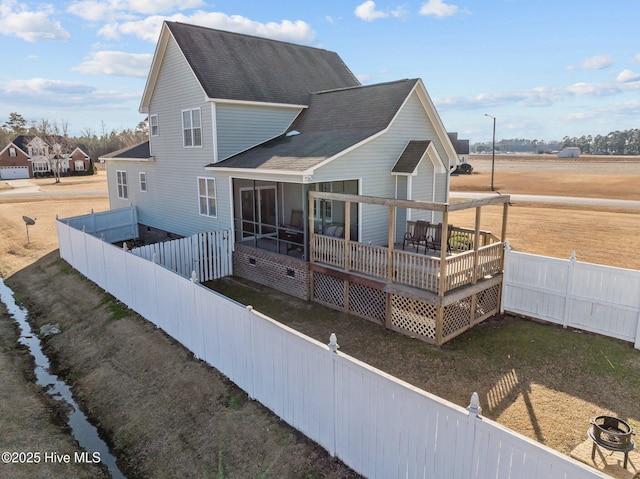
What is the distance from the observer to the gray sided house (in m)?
14.0

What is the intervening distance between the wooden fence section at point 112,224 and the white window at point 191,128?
19.8ft

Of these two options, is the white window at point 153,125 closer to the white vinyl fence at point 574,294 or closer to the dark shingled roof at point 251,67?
the dark shingled roof at point 251,67

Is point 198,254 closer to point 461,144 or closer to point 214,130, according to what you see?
point 214,130

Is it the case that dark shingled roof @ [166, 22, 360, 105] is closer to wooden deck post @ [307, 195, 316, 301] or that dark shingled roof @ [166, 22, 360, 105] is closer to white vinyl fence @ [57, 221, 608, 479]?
A: wooden deck post @ [307, 195, 316, 301]

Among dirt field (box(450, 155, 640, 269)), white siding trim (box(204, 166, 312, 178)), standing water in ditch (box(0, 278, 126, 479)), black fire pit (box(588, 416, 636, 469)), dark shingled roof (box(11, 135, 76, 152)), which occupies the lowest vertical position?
standing water in ditch (box(0, 278, 126, 479))

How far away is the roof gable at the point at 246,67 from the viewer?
16.5 meters

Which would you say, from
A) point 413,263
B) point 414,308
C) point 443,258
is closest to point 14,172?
point 413,263

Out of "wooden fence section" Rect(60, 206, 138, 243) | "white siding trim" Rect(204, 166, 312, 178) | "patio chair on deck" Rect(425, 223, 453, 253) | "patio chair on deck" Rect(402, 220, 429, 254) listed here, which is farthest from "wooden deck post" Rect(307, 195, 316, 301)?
"wooden fence section" Rect(60, 206, 138, 243)

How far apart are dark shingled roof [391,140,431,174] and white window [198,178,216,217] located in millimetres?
6612

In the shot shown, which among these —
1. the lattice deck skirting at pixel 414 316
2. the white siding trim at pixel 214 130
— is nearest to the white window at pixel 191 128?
the white siding trim at pixel 214 130

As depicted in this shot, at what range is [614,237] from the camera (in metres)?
19.5

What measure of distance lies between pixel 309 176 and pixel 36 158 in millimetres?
72980

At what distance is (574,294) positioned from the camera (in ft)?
34.4

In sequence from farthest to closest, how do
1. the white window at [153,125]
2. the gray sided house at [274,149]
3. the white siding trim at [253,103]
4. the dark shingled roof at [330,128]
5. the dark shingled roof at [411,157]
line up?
the white window at [153,125] → the white siding trim at [253,103] → the dark shingled roof at [411,157] → the gray sided house at [274,149] → the dark shingled roof at [330,128]
